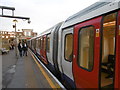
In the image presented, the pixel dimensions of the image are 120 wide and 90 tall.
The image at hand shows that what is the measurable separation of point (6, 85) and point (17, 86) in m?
0.47

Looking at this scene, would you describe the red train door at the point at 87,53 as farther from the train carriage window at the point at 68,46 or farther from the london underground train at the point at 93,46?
the train carriage window at the point at 68,46

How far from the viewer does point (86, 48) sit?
144 inches

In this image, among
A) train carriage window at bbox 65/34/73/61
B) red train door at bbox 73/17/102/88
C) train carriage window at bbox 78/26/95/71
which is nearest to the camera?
red train door at bbox 73/17/102/88

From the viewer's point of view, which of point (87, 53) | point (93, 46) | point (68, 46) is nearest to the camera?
point (93, 46)

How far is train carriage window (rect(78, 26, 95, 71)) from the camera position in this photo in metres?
3.38

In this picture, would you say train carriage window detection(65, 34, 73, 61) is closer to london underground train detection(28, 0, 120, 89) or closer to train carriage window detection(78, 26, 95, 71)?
london underground train detection(28, 0, 120, 89)

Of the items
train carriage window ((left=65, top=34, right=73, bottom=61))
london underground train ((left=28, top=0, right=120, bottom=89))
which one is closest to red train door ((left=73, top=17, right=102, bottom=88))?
london underground train ((left=28, top=0, right=120, bottom=89))

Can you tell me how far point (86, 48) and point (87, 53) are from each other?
126mm

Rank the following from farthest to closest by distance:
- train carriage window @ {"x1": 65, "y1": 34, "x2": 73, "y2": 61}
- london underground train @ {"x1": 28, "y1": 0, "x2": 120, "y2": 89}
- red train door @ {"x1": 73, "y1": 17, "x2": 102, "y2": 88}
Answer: train carriage window @ {"x1": 65, "y1": 34, "x2": 73, "y2": 61} → red train door @ {"x1": 73, "y1": 17, "x2": 102, "y2": 88} → london underground train @ {"x1": 28, "y1": 0, "x2": 120, "y2": 89}

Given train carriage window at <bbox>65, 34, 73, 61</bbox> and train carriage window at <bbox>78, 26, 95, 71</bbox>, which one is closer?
train carriage window at <bbox>78, 26, 95, 71</bbox>

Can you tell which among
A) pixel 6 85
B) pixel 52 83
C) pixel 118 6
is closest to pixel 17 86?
pixel 6 85

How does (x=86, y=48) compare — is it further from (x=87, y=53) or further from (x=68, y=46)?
(x=68, y=46)

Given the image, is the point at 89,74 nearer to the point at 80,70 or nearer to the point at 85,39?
the point at 80,70

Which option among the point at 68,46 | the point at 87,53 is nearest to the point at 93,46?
the point at 87,53
